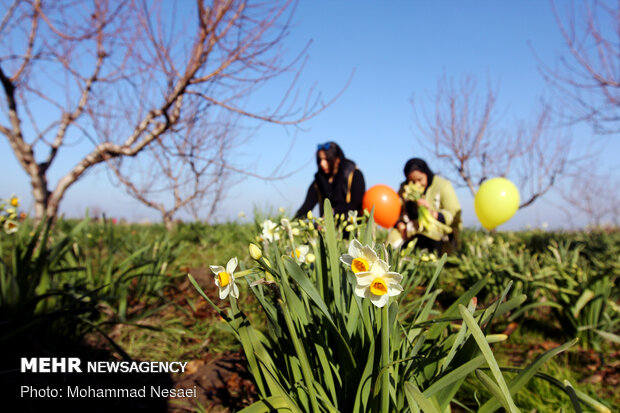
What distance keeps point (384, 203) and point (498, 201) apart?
1.50 meters

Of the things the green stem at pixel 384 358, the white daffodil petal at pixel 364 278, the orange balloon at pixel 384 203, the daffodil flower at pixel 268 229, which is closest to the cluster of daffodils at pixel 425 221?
the orange balloon at pixel 384 203

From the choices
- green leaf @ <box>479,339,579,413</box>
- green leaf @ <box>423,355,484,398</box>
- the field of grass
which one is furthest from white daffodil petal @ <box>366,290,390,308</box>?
the field of grass

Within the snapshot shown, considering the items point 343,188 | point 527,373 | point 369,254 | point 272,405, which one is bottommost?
point 272,405

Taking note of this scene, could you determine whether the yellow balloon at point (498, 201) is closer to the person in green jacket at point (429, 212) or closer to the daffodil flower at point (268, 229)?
the person in green jacket at point (429, 212)

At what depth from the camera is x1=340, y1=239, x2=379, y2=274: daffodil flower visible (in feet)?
2.78

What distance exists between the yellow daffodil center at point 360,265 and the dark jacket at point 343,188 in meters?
3.29

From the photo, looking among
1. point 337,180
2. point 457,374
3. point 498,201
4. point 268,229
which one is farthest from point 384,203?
point 457,374

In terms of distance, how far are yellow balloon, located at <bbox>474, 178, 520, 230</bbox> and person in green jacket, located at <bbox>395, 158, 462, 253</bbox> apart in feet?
2.17

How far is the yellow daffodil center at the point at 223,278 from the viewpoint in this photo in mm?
1000

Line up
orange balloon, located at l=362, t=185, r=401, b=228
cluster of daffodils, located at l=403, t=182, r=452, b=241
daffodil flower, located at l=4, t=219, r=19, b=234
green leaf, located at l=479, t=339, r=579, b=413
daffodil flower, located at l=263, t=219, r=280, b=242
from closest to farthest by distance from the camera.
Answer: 1. green leaf, located at l=479, t=339, r=579, b=413
2. daffodil flower, located at l=263, t=219, r=280, b=242
3. daffodil flower, located at l=4, t=219, r=19, b=234
4. cluster of daffodils, located at l=403, t=182, r=452, b=241
5. orange balloon, located at l=362, t=185, r=401, b=228

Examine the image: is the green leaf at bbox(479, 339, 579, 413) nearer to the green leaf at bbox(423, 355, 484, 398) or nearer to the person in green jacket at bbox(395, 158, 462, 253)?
the green leaf at bbox(423, 355, 484, 398)

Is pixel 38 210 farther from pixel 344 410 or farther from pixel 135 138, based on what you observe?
pixel 344 410

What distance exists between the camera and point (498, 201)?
4.48 m

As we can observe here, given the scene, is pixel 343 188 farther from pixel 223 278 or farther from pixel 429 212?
pixel 223 278
